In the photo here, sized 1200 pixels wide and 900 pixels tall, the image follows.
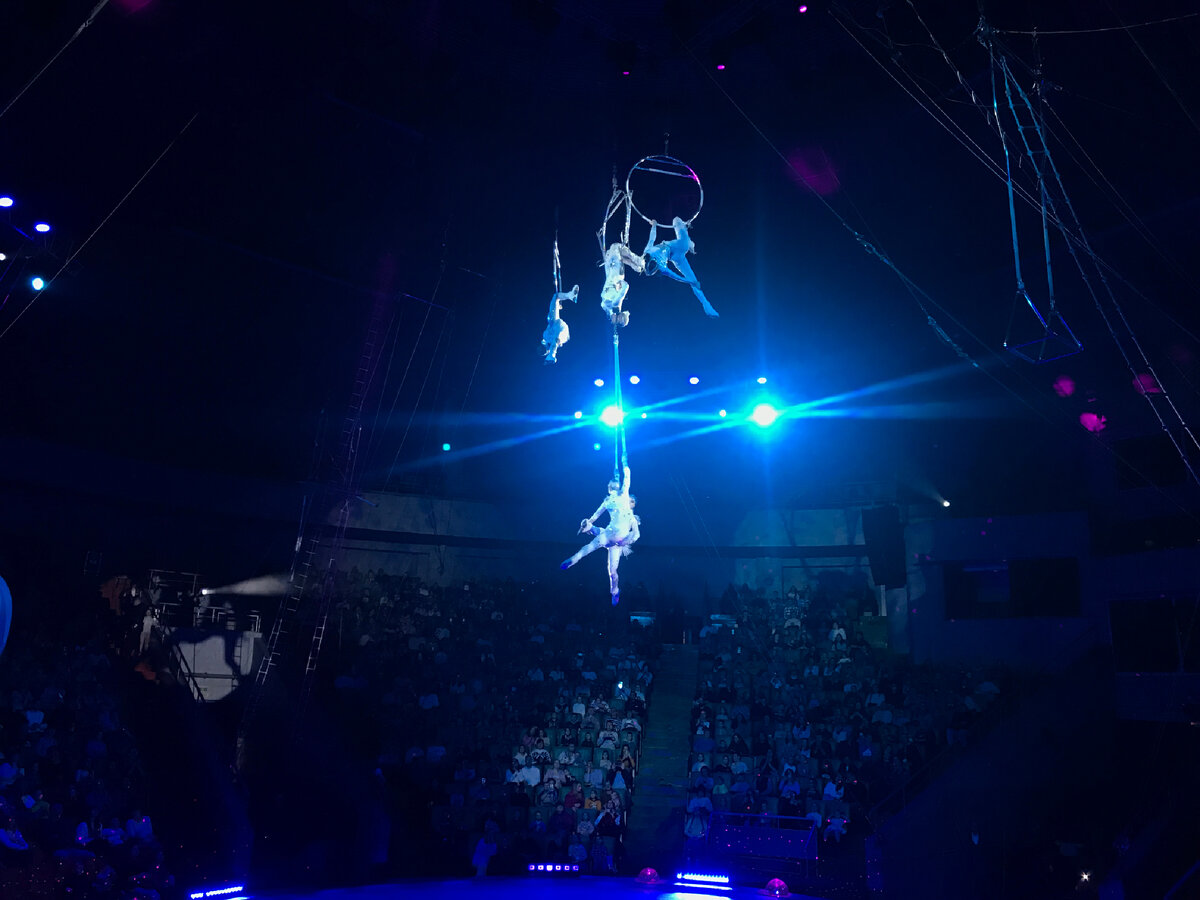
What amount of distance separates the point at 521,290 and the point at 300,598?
7.56 metres

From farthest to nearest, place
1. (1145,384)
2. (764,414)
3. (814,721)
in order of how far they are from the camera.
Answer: (764,414) → (814,721) → (1145,384)

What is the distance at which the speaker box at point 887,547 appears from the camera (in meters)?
18.6

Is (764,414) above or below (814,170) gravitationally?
below

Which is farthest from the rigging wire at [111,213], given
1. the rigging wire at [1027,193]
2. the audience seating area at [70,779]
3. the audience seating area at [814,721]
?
the audience seating area at [814,721]

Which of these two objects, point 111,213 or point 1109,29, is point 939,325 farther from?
point 111,213

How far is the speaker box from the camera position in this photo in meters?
18.6

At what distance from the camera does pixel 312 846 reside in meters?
12.2

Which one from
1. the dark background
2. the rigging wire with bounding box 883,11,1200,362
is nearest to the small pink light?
the dark background

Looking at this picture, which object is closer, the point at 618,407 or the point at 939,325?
the point at 618,407

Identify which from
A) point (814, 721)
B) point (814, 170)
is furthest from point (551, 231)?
point (814, 721)

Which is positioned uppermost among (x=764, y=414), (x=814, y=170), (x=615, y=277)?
(x=814, y=170)

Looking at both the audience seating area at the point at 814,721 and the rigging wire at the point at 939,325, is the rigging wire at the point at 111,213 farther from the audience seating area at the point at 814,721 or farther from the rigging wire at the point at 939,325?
the audience seating area at the point at 814,721

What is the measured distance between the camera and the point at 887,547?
18.7 m

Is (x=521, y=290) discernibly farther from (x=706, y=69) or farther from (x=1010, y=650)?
(x=1010, y=650)
